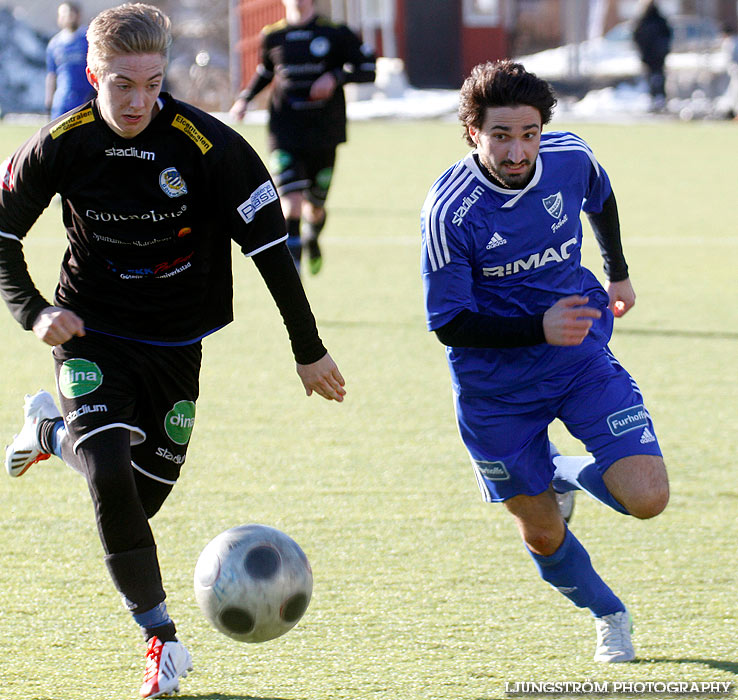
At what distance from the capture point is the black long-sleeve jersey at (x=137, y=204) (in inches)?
152

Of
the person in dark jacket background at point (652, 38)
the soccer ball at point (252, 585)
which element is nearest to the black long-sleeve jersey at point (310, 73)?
the soccer ball at point (252, 585)

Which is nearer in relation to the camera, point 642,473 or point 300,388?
point 642,473

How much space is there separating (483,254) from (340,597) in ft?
4.15

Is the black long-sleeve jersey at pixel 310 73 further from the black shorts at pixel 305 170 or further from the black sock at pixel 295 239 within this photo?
the black sock at pixel 295 239

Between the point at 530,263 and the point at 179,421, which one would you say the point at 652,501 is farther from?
the point at 179,421

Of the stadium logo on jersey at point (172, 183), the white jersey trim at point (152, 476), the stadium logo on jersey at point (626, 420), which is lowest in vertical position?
the white jersey trim at point (152, 476)

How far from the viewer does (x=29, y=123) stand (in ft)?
92.5

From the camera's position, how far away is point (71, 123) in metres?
3.88

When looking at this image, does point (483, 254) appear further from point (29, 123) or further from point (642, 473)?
point (29, 123)

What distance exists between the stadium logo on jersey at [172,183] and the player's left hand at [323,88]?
6.39 metres

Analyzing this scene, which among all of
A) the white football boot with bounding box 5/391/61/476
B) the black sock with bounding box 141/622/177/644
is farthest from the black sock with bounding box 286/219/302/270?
the black sock with bounding box 141/622/177/644

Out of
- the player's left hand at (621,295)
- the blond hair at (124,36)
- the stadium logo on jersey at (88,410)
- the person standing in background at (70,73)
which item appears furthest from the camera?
the person standing in background at (70,73)

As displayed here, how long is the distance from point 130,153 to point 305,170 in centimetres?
676

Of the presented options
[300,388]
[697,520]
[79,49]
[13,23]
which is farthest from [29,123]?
[697,520]
